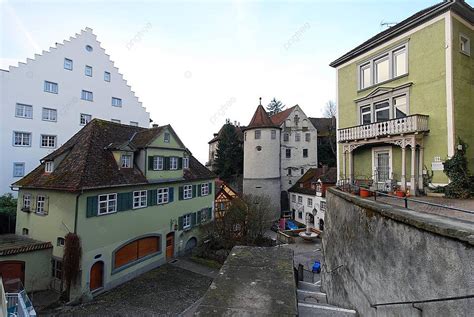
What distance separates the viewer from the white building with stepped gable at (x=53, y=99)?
2139 centimetres

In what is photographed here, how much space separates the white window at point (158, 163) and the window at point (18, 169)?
12.7m

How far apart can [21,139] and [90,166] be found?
1183cm

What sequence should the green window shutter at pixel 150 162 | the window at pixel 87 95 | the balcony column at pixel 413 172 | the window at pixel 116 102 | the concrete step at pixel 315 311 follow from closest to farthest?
the concrete step at pixel 315 311 → the balcony column at pixel 413 172 → the green window shutter at pixel 150 162 → the window at pixel 87 95 → the window at pixel 116 102

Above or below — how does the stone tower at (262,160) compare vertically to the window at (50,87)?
below

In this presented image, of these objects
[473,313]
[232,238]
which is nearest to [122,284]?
[232,238]

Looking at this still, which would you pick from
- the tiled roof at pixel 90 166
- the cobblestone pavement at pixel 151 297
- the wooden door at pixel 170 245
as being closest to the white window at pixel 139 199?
the tiled roof at pixel 90 166

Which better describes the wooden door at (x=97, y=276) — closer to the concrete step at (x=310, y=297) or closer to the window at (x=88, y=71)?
the concrete step at (x=310, y=297)

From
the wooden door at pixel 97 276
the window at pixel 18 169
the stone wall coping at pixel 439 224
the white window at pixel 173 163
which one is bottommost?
the wooden door at pixel 97 276

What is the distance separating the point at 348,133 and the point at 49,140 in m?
25.9

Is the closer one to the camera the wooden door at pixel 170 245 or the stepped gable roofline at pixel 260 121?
the wooden door at pixel 170 245

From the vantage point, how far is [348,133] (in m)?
15.5

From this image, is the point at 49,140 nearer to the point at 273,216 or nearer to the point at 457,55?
the point at 273,216

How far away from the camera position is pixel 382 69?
1434cm

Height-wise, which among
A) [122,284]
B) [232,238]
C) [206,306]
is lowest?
[122,284]
